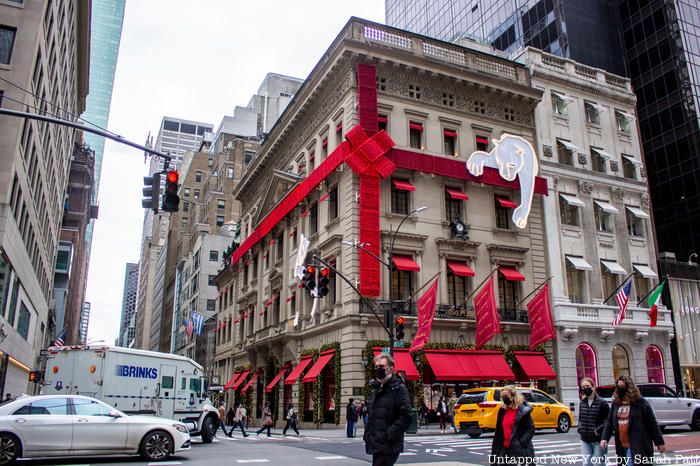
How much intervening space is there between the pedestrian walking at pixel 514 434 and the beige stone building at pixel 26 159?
81.3ft

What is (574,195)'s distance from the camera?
3903 cm

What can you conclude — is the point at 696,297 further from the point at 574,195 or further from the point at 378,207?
the point at 378,207

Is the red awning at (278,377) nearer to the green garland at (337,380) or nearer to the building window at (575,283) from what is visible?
the green garland at (337,380)

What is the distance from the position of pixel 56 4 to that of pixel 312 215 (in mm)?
19221

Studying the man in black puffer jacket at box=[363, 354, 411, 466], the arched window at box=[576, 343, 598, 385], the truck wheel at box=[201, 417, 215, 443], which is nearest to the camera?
the man in black puffer jacket at box=[363, 354, 411, 466]

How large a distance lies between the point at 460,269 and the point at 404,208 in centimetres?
471

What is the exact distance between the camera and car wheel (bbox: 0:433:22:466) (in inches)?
510

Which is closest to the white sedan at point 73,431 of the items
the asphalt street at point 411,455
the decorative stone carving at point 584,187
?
the asphalt street at point 411,455

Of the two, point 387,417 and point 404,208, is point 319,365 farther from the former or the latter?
point 387,417

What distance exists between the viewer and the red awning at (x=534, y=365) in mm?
33438

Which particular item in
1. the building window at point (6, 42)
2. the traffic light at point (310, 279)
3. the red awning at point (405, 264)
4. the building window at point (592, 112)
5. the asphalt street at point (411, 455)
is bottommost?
the asphalt street at point (411, 455)

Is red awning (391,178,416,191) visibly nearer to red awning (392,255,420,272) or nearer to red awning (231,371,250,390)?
red awning (392,255,420,272)

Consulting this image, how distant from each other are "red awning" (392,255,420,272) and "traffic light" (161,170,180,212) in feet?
60.8

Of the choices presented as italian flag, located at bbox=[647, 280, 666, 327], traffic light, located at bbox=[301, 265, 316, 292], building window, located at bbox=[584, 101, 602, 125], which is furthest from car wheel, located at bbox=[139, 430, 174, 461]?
building window, located at bbox=[584, 101, 602, 125]
